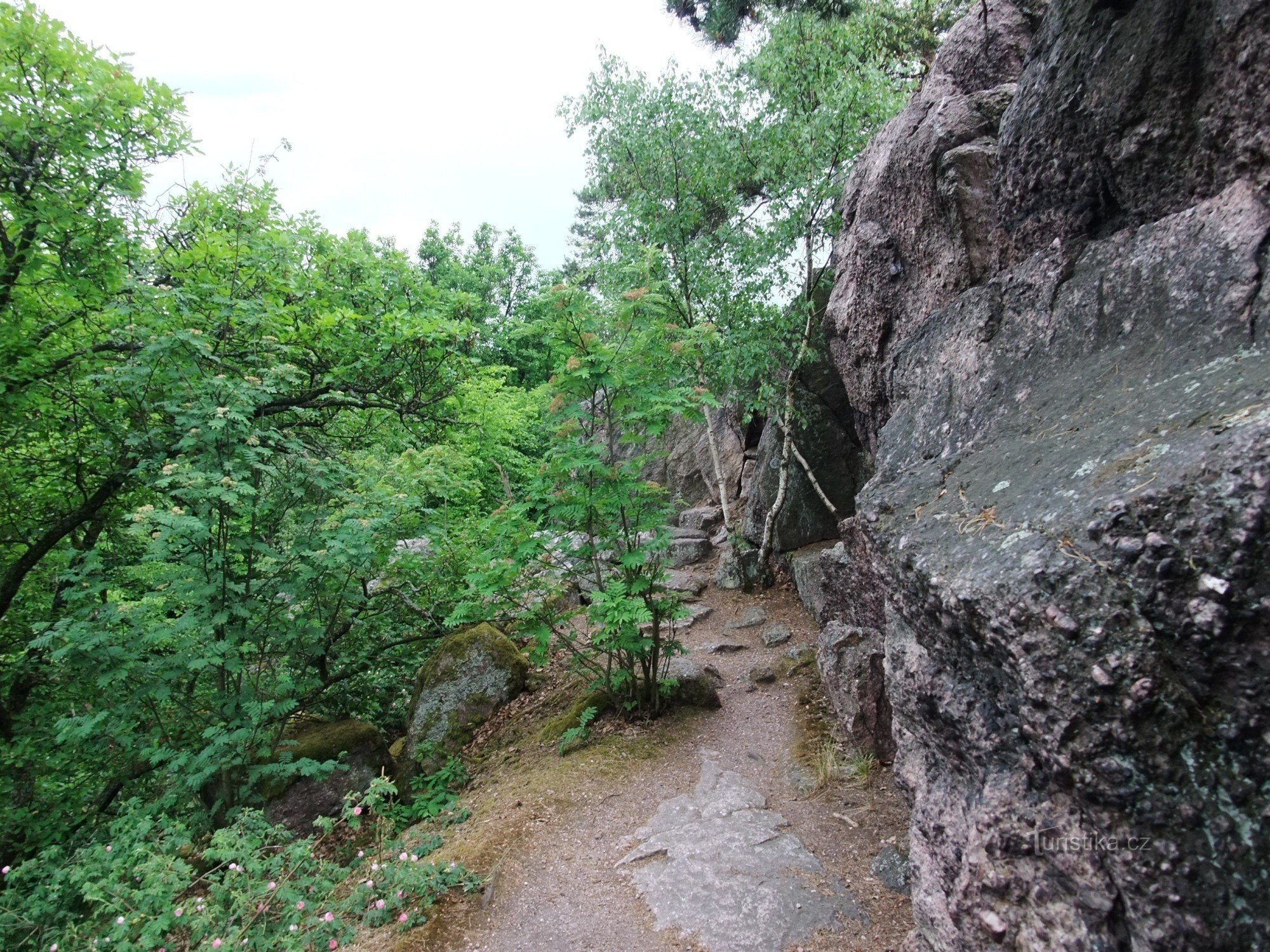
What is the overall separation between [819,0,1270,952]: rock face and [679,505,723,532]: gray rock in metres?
10.3

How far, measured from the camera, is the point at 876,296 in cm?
611

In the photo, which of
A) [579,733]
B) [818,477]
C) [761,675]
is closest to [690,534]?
[818,477]

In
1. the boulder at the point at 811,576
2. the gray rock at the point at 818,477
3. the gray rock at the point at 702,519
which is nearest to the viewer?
the boulder at the point at 811,576

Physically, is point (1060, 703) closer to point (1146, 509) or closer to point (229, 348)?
point (1146, 509)

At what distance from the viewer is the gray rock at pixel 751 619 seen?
958 cm

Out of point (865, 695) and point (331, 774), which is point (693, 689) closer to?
point (865, 695)

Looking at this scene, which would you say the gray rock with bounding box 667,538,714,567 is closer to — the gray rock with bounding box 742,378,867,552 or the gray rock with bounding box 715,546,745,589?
the gray rock with bounding box 715,546,745,589

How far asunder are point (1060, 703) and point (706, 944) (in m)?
2.40

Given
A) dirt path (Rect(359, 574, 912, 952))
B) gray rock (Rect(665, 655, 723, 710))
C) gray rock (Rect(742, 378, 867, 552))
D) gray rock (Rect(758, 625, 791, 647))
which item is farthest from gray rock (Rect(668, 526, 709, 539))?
gray rock (Rect(665, 655, 723, 710))

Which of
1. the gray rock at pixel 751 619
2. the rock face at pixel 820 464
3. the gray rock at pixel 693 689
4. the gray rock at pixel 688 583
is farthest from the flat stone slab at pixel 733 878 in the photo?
the rock face at pixel 820 464

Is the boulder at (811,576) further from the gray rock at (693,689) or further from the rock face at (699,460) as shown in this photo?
the rock face at (699,460)

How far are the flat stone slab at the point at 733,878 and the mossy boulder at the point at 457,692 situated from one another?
2.98 meters

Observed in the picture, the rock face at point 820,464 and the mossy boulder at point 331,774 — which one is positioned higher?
the rock face at point 820,464

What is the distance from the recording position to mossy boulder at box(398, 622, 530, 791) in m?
6.82
